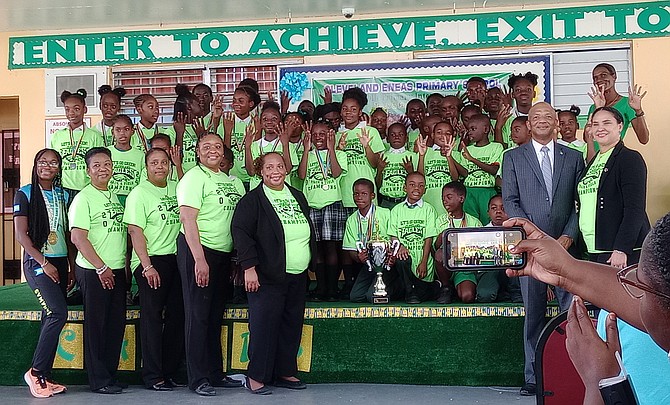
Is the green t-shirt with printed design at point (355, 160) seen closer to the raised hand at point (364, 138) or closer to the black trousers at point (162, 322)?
the raised hand at point (364, 138)

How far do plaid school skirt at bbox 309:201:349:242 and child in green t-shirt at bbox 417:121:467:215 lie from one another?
728 mm

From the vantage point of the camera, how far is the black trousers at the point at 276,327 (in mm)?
5422

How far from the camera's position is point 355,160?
261 inches

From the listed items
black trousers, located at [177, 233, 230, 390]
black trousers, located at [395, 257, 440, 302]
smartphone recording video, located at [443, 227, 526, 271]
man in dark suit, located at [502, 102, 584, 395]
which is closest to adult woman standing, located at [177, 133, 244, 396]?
black trousers, located at [177, 233, 230, 390]

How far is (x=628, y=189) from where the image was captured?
4.84m

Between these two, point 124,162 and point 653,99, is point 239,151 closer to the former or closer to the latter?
point 124,162

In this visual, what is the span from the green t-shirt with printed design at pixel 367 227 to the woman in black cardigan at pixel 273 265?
28.8 inches

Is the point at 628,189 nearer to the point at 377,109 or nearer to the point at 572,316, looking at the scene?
the point at 377,109

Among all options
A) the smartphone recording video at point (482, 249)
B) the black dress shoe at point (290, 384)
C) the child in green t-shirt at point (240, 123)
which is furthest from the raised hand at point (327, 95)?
the smartphone recording video at point (482, 249)

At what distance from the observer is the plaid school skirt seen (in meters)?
6.38

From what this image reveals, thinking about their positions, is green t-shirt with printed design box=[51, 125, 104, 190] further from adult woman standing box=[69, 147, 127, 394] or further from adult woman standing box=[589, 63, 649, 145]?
adult woman standing box=[589, 63, 649, 145]

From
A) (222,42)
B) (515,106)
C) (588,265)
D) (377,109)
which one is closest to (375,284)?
(377,109)

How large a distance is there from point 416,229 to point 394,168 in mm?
704

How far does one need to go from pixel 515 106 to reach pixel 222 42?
104 inches
